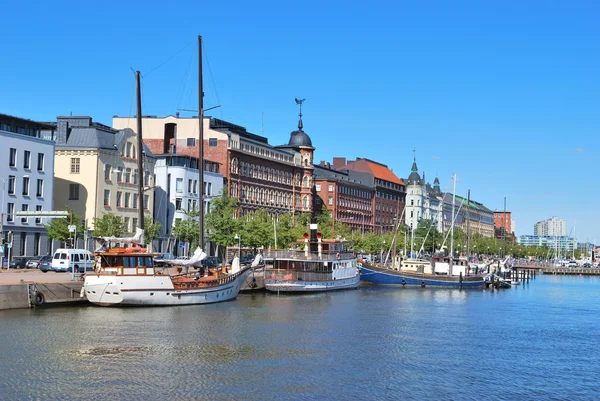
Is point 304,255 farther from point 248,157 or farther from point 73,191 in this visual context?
point 248,157

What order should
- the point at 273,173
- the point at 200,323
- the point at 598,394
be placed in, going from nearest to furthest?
the point at 598,394 → the point at 200,323 → the point at 273,173

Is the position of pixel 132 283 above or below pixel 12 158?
below

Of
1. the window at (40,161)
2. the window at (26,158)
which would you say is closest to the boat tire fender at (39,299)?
the window at (26,158)

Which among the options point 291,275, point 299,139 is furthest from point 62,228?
point 299,139

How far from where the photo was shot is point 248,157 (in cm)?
14500

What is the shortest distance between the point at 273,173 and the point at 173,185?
3597 centimetres

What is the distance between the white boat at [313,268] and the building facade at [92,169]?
83.9ft

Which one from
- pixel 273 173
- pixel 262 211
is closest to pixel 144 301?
pixel 262 211

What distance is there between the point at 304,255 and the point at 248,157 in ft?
185

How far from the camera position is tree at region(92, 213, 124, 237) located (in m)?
96.3

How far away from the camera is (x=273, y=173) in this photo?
6122 inches

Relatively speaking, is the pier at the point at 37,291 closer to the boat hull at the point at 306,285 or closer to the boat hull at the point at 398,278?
the boat hull at the point at 306,285

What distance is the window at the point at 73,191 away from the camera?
106m

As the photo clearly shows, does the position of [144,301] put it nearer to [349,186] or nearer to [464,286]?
[464,286]
